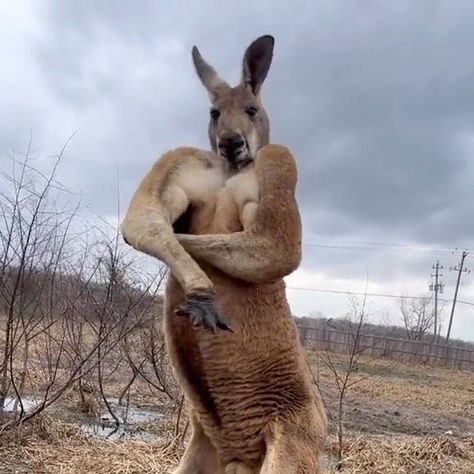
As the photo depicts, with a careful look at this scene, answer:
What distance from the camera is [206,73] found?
102 inches

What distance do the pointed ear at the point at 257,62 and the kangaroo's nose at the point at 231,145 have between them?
27 cm

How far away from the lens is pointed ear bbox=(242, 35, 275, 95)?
98.9 inches

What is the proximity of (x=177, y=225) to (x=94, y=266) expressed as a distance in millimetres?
5688

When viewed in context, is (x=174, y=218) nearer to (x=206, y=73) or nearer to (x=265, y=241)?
(x=265, y=241)

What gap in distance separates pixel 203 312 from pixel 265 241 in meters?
0.37

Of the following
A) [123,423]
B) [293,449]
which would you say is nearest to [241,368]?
[293,449]

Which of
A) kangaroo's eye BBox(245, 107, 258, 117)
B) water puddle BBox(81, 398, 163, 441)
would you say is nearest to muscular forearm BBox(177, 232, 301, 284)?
kangaroo's eye BBox(245, 107, 258, 117)

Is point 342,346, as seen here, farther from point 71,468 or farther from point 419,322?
point 71,468

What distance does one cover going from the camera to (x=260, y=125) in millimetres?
2520

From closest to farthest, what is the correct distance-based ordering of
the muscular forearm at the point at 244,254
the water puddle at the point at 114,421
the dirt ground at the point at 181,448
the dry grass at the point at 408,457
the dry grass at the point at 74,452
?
the muscular forearm at the point at 244,254 < the dry grass at the point at 74,452 < the dirt ground at the point at 181,448 < the dry grass at the point at 408,457 < the water puddle at the point at 114,421

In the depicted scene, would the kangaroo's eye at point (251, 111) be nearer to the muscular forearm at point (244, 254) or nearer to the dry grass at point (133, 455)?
the muscular forearm at point (244, 254)

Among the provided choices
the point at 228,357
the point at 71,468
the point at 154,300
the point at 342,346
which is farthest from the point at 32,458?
the point at 342,346

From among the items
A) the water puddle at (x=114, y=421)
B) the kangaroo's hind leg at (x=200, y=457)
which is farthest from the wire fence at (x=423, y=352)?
the kangaroo's hind leg at (x=200, y=457)

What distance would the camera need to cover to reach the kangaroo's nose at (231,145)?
238 centimetres
